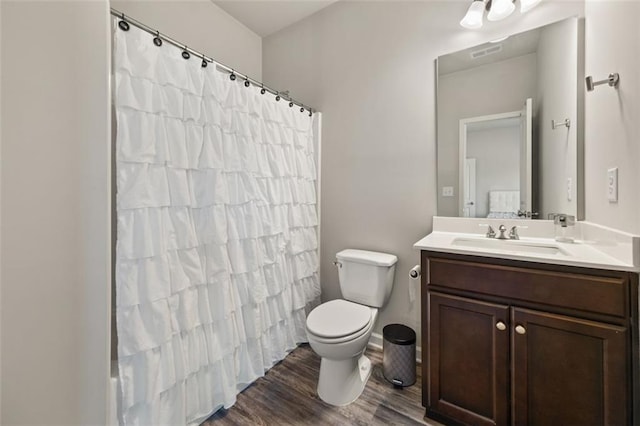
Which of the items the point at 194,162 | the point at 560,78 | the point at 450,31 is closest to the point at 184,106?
the point at 194,162

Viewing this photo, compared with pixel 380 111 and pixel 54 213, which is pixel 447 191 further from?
pixel 54 213

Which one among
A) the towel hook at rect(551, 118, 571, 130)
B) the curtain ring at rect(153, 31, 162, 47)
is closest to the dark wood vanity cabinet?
the towel hook at rect(551, 118, 571, 130)

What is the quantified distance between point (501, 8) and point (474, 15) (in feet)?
0.43

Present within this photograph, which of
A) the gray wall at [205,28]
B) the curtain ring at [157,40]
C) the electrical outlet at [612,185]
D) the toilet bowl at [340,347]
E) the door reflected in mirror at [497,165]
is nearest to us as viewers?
the electrical outlet at [612,185]

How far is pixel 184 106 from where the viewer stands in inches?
51.3

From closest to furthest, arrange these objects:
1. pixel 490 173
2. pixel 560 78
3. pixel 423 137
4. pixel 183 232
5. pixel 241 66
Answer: pixel 183 232, pixel 560 78, pixel 490 173, pixel 423 137, pixel 241 66

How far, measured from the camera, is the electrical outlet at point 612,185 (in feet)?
3.45

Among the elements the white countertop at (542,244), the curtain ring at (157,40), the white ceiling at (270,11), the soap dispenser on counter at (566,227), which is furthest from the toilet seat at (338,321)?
the white ceiling at (270,11)

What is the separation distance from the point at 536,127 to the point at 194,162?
76.7 inches

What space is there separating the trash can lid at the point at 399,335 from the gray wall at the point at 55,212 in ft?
4.86

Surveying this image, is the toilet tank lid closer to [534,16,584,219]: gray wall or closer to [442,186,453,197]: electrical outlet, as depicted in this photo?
[442,186,453,197]: electrical outlet

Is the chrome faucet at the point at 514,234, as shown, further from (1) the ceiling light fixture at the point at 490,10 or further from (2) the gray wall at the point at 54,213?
(2) the gray wall at the point at 54,213

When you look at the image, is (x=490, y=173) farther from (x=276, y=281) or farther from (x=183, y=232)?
(x=183, y=232)

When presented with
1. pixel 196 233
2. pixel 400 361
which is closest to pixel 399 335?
pixel 400 361
